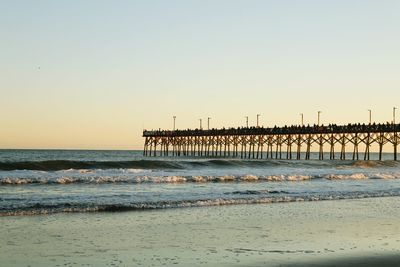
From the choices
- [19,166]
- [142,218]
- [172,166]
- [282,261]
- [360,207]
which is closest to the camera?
[282,261]

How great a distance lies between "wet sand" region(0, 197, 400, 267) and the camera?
351 inches

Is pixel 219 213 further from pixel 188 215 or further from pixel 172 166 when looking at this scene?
pixel 172 166

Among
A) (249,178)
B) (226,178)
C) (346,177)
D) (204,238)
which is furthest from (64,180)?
(346,177)

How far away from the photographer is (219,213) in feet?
48.5

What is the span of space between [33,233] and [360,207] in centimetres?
978

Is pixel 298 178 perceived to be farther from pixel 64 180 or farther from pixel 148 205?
pixel 148 205

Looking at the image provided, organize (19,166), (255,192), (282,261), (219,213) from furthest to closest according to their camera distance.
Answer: (19,166) < (255,192) < (219,213) < (282,261)

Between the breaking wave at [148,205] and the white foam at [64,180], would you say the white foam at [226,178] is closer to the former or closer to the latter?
the white foam at [64,180]

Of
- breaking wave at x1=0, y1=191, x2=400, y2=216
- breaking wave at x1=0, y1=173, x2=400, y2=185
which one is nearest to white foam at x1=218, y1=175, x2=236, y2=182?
breaking wave at x1=0, y1=173, x2=400, y2=185

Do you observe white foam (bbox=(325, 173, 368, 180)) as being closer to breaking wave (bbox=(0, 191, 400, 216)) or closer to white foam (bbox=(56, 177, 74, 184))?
breaking wave (bbox=(0, 191, 400, 216))

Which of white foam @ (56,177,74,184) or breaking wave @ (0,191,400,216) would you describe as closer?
breaking wave @ (0,191,400,216)

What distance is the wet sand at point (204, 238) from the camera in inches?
351

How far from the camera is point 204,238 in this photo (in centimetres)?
1083

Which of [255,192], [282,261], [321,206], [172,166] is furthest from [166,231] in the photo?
[172,166]
